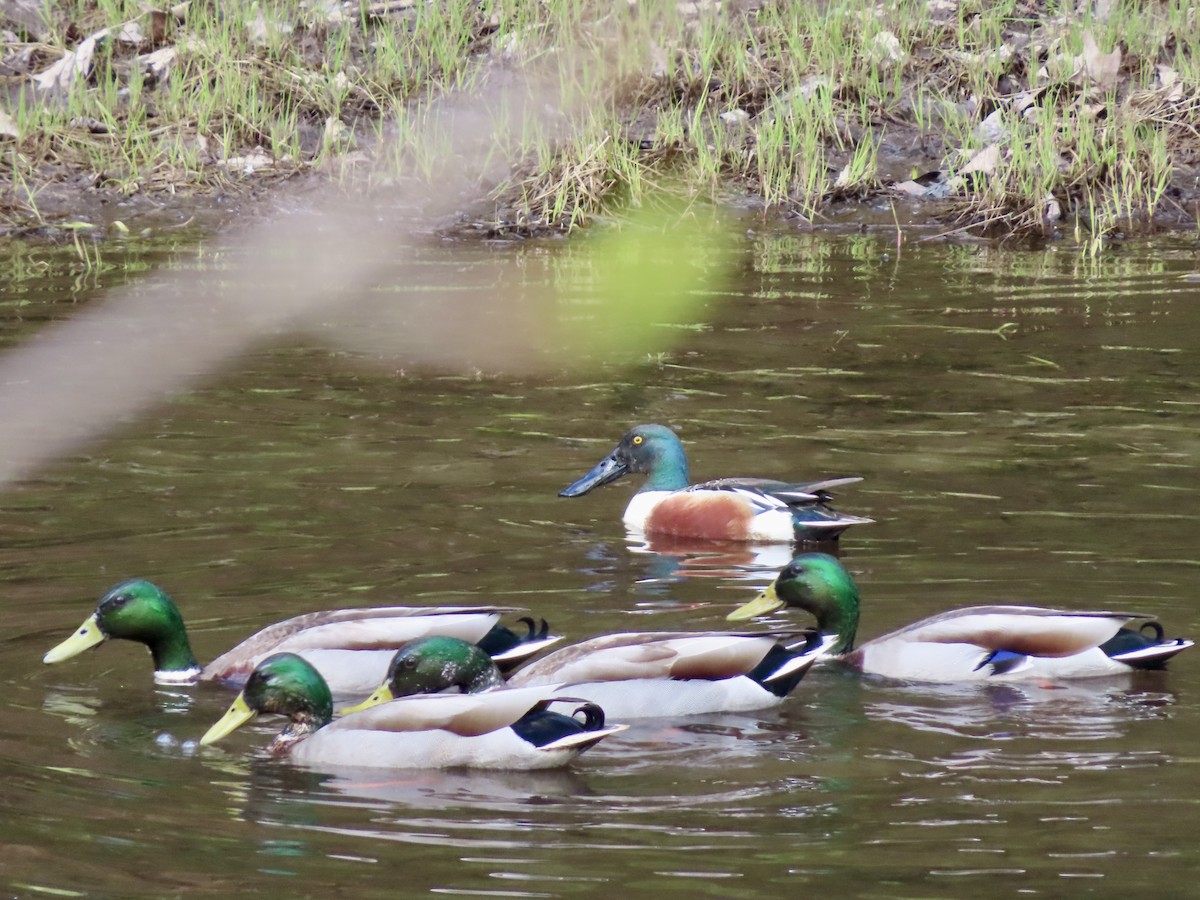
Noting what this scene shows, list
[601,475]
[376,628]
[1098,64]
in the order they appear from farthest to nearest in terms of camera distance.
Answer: [1098,64] < [601,475] < [376,628]

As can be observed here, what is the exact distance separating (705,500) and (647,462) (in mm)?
478

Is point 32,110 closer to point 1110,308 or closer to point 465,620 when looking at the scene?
point 1110,308

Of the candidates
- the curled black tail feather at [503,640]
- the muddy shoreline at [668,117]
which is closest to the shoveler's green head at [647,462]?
the curled black tail feather at [503,640]

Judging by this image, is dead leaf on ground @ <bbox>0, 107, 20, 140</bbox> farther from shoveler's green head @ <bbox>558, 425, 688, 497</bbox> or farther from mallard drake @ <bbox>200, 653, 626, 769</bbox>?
mallard drake @ <bbox>200, 653, 626, 769</bbox>

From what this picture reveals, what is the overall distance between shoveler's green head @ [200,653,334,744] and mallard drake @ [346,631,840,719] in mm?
166

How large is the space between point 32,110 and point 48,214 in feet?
3.28

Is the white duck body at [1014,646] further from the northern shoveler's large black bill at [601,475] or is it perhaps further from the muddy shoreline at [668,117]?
the muddy shoreline at [668,117]

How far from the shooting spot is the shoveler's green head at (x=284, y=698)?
5.67 m

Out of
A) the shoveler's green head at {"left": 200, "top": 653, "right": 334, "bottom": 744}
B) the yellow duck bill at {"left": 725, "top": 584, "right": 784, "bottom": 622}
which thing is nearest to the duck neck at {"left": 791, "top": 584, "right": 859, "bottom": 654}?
the yellow duck bill at {"left": 725, "top": 584, "right": 784, "bottom": 622}

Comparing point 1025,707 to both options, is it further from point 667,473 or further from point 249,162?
point 249,162

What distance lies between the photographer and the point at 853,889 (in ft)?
14.6

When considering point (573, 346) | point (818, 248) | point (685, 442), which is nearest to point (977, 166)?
point (818, 248)

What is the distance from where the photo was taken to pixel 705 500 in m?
8.30

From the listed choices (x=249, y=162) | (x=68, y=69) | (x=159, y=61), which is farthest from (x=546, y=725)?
(x=68, y=69)
